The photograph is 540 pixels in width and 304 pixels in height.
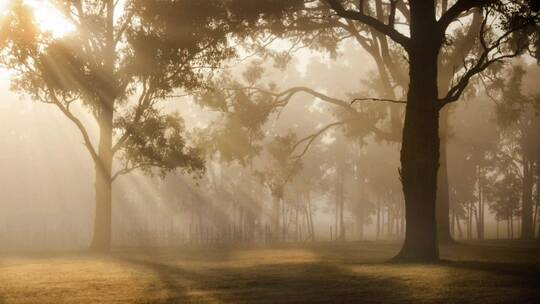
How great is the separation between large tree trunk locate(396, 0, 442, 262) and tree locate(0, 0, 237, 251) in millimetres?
7443

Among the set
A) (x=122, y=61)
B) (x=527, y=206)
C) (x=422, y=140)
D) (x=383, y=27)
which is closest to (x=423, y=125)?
(x=422, y=140)

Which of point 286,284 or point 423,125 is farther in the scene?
point 423,125

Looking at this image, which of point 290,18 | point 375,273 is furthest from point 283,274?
point 290,18

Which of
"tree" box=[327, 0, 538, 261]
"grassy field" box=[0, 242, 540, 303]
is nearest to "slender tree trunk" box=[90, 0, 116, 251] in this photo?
"grassy field" box=[0, 242, 540, 303]

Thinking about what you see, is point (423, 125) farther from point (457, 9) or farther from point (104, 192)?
point (104, 192)

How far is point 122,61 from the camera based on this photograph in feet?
96.5

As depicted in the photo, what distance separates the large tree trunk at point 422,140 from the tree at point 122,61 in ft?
24.4

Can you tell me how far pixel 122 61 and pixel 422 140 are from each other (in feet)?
45.7

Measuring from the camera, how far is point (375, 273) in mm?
16516

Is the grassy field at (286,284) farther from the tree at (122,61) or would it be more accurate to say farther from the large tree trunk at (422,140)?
the tree at (122,61)

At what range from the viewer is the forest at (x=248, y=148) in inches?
628

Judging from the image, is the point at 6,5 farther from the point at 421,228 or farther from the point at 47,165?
the point at 47,165

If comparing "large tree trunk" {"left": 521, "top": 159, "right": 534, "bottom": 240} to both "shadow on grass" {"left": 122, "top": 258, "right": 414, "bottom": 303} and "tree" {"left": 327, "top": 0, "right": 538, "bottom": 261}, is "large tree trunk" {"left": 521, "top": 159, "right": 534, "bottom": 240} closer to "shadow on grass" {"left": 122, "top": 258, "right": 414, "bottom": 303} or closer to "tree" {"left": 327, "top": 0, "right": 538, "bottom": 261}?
"tree" {"left": 327, "top": 0, "right": 538, "bottom": 261}

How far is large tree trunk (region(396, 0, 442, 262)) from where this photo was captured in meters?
20.6
